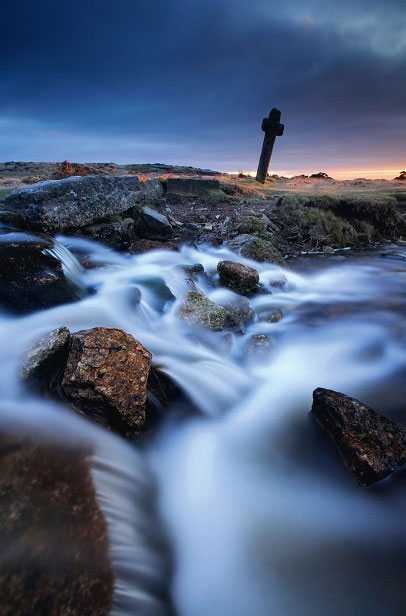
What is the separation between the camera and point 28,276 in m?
4.62

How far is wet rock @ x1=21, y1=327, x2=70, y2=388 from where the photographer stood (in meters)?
3.13

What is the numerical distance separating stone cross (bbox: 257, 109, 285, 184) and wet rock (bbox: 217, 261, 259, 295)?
52.6 ft

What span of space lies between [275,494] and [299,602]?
Answer: 795 mm

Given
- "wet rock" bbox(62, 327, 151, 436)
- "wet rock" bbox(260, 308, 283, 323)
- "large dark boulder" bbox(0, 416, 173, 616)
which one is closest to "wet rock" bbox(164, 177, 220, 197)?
"wet rock" bbox(260, 308, 283, 323)

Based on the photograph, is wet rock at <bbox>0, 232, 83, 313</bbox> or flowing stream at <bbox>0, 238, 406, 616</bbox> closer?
flowing stream at <bbox>0, 238, 406, 616</bbox>

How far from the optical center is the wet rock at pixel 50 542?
154 cm

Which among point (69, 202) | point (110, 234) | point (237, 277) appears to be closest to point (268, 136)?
point (110, 234)

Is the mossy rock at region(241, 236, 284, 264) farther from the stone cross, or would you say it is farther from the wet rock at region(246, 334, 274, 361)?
the stone cross

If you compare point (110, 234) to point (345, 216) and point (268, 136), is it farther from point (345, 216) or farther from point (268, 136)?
point (268, 136)

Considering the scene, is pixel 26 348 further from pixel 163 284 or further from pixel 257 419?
pixel 163 284

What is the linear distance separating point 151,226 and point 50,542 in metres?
7.54

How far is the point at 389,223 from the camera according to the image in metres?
12.5

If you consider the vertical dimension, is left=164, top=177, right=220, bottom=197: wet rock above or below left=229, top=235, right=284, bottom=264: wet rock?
above

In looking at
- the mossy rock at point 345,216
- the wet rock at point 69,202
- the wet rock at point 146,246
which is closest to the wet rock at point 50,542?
the wet rock at point 69,202
